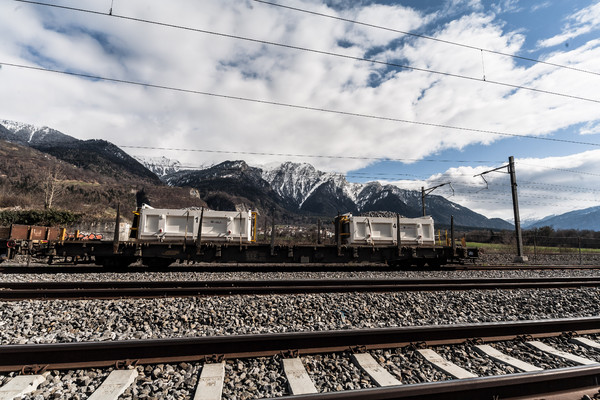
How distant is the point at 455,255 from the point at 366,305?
1107cm

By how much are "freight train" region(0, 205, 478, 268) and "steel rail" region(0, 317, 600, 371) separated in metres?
9.08

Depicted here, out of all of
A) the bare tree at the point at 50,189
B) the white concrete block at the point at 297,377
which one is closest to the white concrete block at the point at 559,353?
the white concrete block at the point at 297,377

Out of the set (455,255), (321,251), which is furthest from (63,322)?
(455,255)

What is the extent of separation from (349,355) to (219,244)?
9.90 metres

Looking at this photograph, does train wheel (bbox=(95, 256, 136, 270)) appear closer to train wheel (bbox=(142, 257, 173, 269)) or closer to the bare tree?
train wheel (bbox=(142, 257, 173, 269))

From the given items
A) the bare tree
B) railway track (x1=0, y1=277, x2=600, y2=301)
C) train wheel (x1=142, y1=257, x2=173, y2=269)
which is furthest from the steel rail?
the bare tree

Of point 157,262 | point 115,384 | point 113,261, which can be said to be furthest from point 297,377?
point 113,261

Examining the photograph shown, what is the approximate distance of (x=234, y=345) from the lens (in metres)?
3.70

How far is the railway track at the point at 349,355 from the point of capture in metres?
2.79

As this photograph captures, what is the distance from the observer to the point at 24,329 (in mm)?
4648

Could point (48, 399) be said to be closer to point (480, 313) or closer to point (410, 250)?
point (480, 313)

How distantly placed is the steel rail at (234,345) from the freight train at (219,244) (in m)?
9.08

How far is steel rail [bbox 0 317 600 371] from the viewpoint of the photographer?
3365 mm

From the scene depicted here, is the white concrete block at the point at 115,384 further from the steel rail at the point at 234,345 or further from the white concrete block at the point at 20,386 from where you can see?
the white concrete block at the point at 20,386
